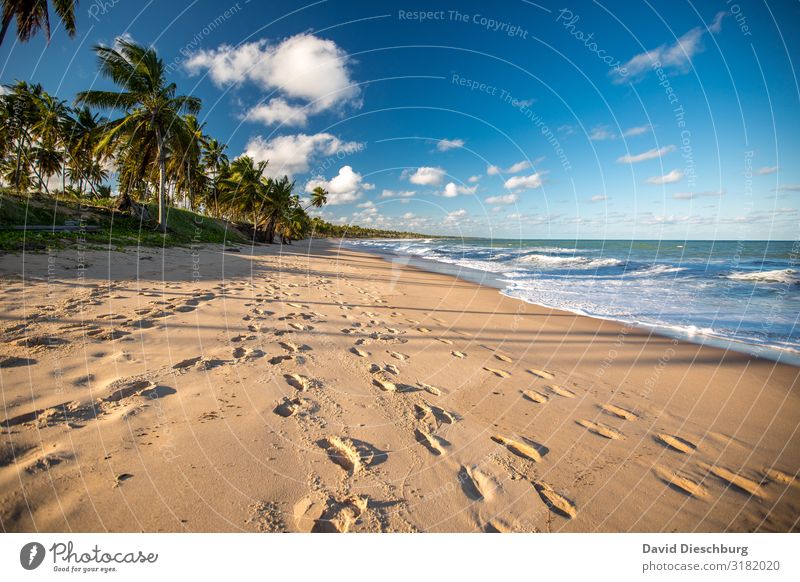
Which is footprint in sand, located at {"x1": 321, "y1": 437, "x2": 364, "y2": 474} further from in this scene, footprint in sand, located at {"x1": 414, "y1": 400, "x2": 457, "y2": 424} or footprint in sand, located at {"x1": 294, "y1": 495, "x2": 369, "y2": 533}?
footprint in sand, located at {"x1": 414, "y1": 400, "x2": 457, "y2": 424}

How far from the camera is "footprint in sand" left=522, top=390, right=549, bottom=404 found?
4.21 meters

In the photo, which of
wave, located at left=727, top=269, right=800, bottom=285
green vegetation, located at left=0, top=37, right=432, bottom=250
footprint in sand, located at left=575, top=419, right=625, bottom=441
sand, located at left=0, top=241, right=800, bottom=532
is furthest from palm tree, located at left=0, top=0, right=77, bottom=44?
wave, located at left=727, top=269, right=800, bottom=285

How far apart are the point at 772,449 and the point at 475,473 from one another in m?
3.92

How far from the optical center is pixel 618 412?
412cm

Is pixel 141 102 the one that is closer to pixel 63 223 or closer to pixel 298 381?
pixel 63 223

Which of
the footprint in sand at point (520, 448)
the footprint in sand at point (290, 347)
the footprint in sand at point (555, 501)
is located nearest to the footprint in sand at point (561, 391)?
the footprint in sand at point (520, 448)

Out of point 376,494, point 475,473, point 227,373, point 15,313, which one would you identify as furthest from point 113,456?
point 15,313

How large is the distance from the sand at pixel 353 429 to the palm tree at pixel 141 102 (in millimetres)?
19533

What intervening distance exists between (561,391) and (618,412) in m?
0.71

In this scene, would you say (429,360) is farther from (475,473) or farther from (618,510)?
(618,510)

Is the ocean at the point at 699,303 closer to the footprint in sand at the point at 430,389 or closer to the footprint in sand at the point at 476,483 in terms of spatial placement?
the footprint in sand at the point at 430,389

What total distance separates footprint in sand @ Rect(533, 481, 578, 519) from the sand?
0.01m

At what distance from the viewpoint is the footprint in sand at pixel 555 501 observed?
2438 millimetres

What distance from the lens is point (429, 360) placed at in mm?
5199
